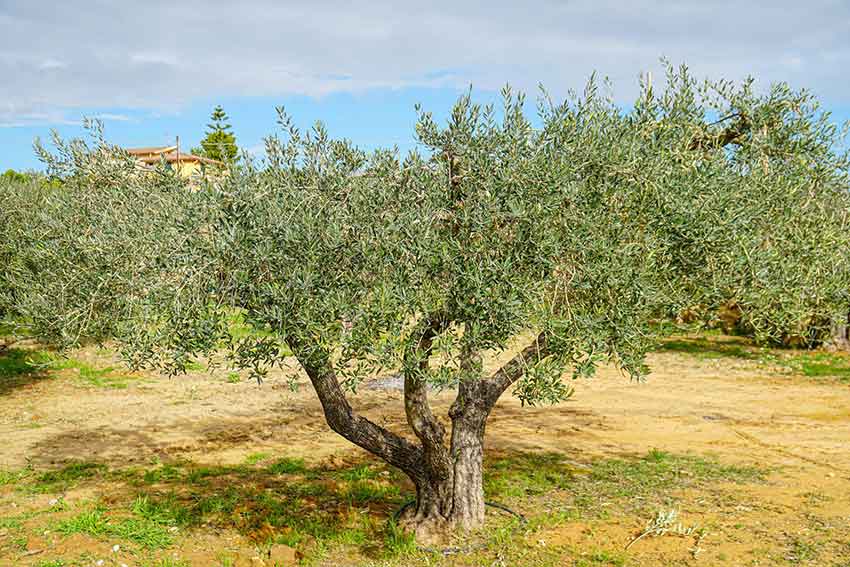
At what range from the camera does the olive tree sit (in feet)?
27.7

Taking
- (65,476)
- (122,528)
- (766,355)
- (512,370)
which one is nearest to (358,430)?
(512,370)

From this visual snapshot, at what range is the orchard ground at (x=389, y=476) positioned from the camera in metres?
11.6

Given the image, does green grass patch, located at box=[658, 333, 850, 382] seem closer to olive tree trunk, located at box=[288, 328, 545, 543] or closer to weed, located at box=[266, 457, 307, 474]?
weed, located at box=[266, 457, 307, 474]

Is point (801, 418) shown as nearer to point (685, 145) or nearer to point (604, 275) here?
point (685, 145)

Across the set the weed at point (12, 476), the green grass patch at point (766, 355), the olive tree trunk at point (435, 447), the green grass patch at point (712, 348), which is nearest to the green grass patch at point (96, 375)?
the weed at point (12, 476)

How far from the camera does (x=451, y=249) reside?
864cm

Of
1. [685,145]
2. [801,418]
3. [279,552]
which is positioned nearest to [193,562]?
[279,552]

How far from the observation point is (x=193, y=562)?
11.3 metres

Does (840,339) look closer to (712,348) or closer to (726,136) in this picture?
(712,348)

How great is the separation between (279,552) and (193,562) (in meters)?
1.22

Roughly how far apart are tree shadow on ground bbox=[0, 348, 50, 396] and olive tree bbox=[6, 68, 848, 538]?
16335mm

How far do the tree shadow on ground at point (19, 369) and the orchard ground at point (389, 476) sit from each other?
0.49ft

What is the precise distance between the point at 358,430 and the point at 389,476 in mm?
4073

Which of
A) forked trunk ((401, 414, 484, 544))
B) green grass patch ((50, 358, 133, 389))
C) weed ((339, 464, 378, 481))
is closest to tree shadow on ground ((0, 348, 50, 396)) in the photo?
green grass patch ((50, 358, 133, 389))
